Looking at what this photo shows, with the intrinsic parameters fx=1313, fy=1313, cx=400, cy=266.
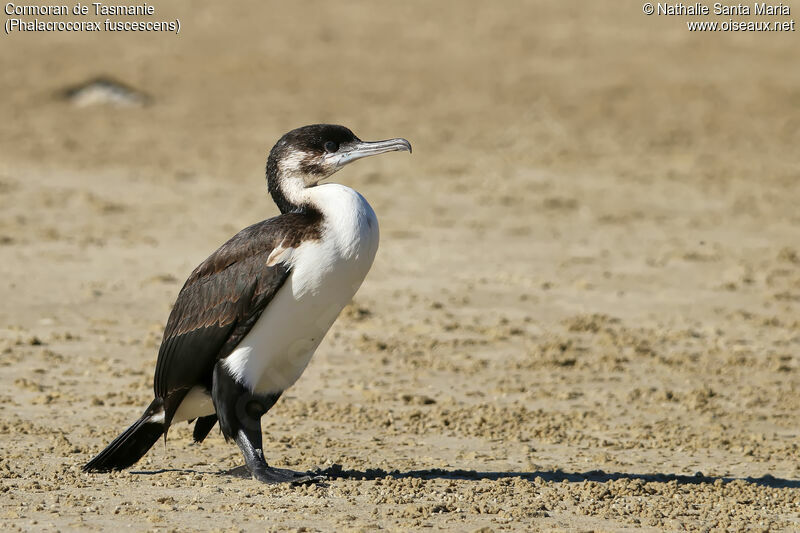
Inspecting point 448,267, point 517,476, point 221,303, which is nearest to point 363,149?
point 221,303

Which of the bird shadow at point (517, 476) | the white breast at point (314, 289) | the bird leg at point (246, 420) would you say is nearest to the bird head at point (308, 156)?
the white breast at point (314, 289)

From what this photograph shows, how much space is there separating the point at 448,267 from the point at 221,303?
19.3 feet

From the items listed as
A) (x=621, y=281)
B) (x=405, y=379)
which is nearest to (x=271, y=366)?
(x=405, y=379)

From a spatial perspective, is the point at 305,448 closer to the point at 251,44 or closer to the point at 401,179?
the point at 401,179

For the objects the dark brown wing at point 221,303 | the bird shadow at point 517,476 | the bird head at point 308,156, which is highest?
the bird head at point 308,156

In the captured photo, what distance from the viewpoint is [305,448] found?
702cm

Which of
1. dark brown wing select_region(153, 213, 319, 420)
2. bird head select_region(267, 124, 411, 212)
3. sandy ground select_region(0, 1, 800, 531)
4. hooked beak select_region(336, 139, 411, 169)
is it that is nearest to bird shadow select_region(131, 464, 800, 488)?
sandy ground select_region(0, 1, 800, 531)

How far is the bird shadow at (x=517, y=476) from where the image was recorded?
618 cm

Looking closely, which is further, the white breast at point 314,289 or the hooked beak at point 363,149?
the hooked beak at point 363,149

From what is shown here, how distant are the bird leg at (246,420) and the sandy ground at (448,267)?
9cm

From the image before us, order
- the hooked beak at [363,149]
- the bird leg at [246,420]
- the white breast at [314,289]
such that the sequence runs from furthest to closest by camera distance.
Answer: the hooked beak at [363,149] → the bird leg at [246,420] → the white breast at [314,289]

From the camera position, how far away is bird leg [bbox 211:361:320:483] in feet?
19.4

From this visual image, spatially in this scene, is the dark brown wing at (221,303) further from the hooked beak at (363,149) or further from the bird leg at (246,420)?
the hooked beak at (363,149)

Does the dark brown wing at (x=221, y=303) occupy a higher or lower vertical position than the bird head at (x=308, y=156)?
lower
